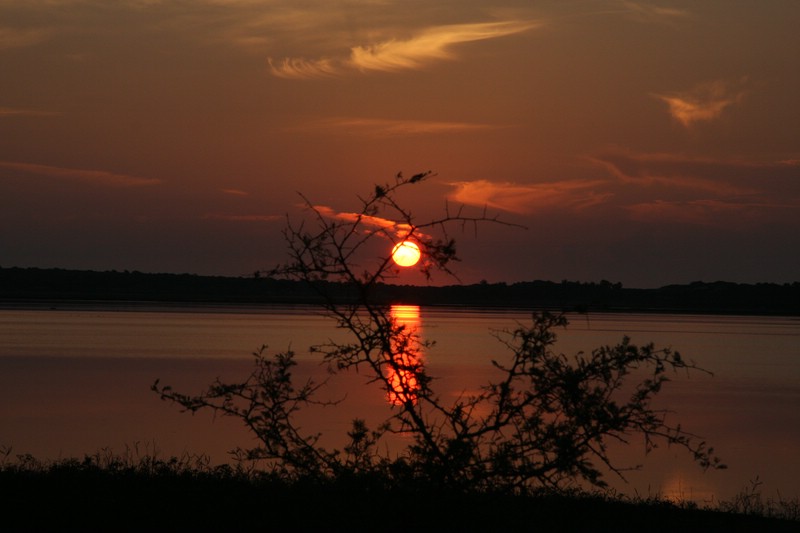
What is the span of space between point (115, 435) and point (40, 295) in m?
131

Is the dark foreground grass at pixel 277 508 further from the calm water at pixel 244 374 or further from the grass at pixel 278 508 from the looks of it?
the calm water at pixel 244 374

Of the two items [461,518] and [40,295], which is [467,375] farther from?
[40,295]

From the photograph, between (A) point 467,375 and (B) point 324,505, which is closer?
(B) point 324,505

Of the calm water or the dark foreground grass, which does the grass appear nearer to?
the dark foreground grass

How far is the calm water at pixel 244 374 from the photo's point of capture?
1900 centimetres

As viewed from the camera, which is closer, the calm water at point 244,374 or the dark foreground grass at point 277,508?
the dark foreground grass at point 277,508

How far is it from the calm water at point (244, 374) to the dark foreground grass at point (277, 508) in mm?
4032

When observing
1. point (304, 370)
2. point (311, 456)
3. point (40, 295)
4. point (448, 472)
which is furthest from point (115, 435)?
point (40, 295)

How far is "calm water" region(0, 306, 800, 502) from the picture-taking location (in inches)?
A: 748

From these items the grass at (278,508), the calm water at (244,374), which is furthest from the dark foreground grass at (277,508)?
the calm water at (244,374)

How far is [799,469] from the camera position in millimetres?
19625

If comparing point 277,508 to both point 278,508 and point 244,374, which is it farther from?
point 244,374

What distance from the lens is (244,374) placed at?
3369 centimetres

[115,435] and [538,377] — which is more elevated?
[538,377]
